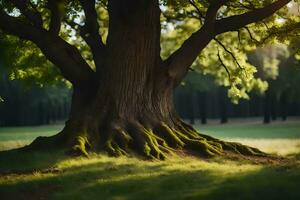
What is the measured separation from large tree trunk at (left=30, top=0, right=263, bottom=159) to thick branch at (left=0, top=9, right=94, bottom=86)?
49cm

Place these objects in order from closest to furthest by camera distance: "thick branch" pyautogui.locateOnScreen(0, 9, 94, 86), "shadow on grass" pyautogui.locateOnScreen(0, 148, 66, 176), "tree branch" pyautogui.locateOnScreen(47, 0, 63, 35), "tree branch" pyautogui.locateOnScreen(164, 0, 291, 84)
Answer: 1. "shadow on grass" pyautogui.locateOnScreen(0, 148, 66, 176)
2. "thick branch" pyautogui.locateOnScreen(0, 9, 94, 86)
3. "tree branch" pyautogui.locateOnScreen(47, 0, 63, 35)
4. "tree branch" pyautogui.locateOnScreen(164, 0, 291, 84)

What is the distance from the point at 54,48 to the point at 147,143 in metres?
4.62

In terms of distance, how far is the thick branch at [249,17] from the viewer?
712 inches

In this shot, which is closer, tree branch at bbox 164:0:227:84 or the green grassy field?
the green grassy field

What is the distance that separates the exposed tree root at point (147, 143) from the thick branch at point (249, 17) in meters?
4.09

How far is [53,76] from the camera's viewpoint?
85.5 ft

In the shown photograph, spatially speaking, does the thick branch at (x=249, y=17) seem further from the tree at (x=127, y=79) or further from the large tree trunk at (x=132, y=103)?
the large tree trunk at (x=132, y=103)

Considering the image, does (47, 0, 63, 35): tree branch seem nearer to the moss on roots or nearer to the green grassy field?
the moss on roots

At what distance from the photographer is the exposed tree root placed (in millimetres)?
16203

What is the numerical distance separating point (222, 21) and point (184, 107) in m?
60.2

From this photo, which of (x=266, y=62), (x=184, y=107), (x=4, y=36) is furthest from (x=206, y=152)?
(x=184, y=107)

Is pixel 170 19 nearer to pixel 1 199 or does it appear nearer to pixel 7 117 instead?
pixel 1 199

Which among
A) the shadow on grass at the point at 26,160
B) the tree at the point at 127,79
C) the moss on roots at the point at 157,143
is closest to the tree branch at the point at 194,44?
the tree at the point at 127,79

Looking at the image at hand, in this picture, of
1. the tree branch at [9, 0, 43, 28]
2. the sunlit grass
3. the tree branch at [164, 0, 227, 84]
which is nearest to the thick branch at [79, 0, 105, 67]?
the tree branch at [9, 0, 43, 28]
